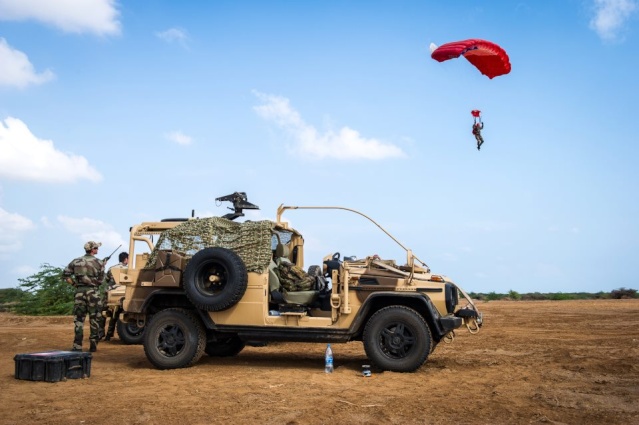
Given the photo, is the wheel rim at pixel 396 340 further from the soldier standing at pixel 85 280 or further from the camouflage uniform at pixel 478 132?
the camouflage uniform at pixel 478 132

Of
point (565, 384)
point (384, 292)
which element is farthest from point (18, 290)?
point (565, 384)

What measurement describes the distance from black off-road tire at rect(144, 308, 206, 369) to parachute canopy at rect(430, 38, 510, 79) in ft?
30.9

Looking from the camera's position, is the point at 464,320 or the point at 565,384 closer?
the point at 565,384

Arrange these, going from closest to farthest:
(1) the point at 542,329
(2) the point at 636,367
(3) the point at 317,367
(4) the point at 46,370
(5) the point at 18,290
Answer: (4) the point at 46,370 → (2) the point at 636,367 → (3) the point at 317,367 → (1) the point at 542,329 → (5) the point at 18,290

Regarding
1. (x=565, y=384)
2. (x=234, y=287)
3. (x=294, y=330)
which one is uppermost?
(x=234, y=287)

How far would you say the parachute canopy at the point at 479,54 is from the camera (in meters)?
16.1

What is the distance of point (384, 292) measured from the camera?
975 cm

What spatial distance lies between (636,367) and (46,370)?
27.6 feet

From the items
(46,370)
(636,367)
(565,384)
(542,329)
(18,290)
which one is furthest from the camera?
(18,290)

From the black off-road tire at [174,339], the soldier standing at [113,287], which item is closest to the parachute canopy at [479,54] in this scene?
the soldier standing at [113,287]

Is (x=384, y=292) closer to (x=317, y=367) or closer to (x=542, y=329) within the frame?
(x=317, y=367)

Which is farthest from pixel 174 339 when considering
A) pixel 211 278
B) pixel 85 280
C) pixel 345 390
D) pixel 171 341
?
pixel 345 390

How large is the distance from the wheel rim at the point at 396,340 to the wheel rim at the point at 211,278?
2590 mm

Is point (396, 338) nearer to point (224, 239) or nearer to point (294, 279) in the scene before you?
point (294, 279)
